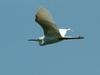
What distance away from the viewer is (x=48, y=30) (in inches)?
2066

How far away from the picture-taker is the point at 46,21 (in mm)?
50125

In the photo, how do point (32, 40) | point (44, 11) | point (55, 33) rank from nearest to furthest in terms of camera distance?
1. point (44, 11)
2. point (55, 33)
3. point (32, 40)

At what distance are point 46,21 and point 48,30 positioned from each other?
241 cm

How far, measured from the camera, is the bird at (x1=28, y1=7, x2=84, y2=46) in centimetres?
4952

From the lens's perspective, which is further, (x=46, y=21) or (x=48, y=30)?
(x=48, y=30)

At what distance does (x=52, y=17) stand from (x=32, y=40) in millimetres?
6016

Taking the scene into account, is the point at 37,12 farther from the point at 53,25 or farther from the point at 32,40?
the point at 32,40

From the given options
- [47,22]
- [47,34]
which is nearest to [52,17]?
[47,22]

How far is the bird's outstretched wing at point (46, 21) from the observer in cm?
4934

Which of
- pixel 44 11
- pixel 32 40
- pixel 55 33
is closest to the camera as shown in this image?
pixel 44 11

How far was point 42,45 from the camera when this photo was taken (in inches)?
2208

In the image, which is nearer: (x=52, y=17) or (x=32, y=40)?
(x=52, y=17)

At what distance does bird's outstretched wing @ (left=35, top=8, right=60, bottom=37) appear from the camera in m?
Answer: 49.3

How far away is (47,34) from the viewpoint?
2121 inches
